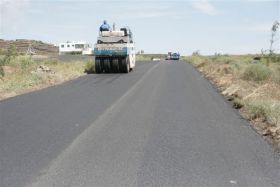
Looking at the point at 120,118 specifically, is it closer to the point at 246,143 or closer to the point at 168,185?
the point at 246,143

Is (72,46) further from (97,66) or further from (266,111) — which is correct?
(266,111)

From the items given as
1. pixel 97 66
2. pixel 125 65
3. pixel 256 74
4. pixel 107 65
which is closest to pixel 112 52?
pixel 107 65

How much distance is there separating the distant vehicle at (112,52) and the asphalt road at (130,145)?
1480 cm

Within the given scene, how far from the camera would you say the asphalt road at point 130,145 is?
676 cm

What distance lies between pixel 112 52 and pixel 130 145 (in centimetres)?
2132

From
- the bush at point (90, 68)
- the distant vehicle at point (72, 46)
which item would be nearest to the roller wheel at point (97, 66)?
the bush at point (90, 68)

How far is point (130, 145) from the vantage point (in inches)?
346

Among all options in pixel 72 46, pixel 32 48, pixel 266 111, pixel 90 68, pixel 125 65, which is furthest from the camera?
pixel 32 48

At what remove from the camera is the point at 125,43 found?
1195 inches

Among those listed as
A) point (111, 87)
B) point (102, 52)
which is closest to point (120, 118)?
point (111, 87)

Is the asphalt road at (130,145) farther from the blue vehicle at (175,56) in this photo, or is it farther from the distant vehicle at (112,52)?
the blue vehicle at (175,56)

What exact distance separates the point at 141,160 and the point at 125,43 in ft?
75.6

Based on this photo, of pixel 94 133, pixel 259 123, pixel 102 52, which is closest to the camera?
pixel 94 133

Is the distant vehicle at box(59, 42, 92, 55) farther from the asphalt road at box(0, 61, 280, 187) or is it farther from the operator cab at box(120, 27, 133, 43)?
the asphalt road at box(0, 61, 280, 187)
